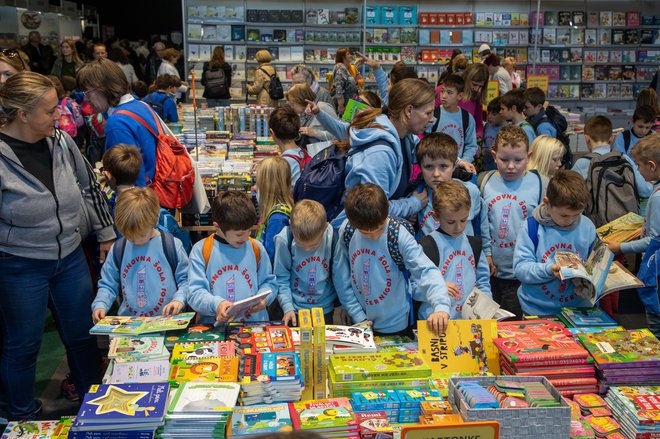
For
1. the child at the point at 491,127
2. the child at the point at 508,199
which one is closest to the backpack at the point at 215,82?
the child at the point at 491,127

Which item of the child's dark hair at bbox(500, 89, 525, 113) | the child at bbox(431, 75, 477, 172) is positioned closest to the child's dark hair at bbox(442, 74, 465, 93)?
the child at bbox(431, 75, 477, 172)

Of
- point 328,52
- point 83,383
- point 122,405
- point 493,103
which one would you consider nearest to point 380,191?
point 122,405

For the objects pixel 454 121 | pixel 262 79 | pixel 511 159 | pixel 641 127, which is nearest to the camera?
pixel 511 159

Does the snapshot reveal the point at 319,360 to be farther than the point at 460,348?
No

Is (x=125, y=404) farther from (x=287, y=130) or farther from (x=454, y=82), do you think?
(x=454, y=82)

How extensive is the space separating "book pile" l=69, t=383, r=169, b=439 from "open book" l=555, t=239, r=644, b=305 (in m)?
1.84

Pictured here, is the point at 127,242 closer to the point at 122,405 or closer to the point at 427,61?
the point at 122,405

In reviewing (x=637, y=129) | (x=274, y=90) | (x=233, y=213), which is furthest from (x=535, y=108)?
(x=233, y=213)

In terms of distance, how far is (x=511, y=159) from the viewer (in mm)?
4012

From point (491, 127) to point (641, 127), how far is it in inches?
51.9

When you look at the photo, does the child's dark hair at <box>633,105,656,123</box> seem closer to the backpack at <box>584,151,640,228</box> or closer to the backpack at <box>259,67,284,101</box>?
the backpack at <box>584,151,640,228</box>

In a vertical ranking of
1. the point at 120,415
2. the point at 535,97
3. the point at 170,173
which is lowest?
the point at 120,415

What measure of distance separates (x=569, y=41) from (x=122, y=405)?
11510 mm

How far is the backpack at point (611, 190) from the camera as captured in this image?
4.85 m
